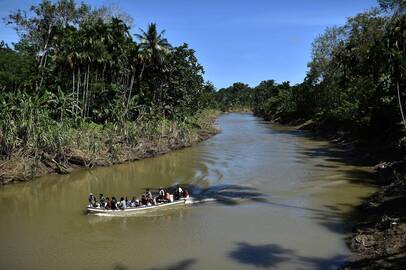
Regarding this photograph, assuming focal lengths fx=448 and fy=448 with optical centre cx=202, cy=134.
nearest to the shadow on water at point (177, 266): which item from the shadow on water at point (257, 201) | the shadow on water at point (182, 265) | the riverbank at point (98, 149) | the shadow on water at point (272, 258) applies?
the shadow on water at point (182, 265)

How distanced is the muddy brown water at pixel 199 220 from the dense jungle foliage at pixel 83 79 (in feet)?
15.4

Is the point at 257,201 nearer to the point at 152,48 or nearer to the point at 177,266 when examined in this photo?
the point at 177,266

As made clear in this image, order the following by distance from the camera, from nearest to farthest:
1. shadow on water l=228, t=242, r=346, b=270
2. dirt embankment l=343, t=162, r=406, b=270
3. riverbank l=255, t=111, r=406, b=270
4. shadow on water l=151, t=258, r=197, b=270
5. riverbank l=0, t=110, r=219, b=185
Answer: dirt embankment l=343, t=162, r=406, b=270
riverbank l=255, t=111, r=406, b=270
shadow on water l=228, t=242, r=346, b=270
shadow on water l=151, t=258, r=197, b=270
riverbank l=0, t=110, r=219, b=185

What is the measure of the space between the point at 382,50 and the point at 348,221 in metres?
17.0

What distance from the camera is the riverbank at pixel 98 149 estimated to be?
36.3 m

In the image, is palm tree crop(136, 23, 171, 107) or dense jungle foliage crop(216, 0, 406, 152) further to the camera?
palm tree crop(136, 23, 171, 107)

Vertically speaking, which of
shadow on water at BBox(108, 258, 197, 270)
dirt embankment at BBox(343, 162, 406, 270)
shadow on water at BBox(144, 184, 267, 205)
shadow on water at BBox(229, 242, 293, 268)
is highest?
dirt embankment at BBox(343, 162, 406, 270)

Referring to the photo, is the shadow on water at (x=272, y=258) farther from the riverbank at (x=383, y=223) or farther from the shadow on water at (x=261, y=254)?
the riverbank at (x=383, y=223)

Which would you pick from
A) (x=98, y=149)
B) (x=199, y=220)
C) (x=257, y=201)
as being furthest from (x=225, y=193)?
(x=98, y=149)

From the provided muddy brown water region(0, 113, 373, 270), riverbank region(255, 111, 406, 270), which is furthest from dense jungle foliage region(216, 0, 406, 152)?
muddy brown water region(0, 113, 373, 270)

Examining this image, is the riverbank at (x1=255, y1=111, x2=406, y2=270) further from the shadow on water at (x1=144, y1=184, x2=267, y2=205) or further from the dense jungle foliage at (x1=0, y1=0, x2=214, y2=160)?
the dense jungle foliage at (x1=0, y1=0, x2=214, y2=160)

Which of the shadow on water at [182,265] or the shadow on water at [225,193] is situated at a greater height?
the shadow on water at [225,193]

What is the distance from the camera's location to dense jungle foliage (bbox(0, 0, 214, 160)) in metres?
39.0

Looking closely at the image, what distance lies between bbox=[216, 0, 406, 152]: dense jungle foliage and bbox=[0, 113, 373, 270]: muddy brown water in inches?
285
